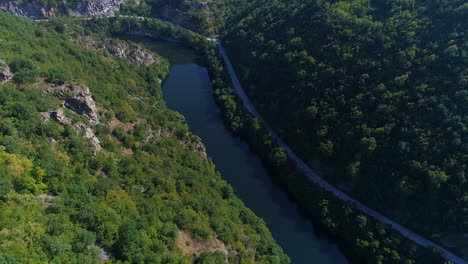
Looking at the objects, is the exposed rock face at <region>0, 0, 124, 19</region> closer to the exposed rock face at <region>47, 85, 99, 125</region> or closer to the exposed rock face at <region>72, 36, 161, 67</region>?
the exposed rock face at <region>72, 36, 161, 67</region>

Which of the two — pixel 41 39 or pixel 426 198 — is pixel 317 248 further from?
pixel 41 39

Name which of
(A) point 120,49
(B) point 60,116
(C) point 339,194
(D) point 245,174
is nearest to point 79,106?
(B) point 60,116

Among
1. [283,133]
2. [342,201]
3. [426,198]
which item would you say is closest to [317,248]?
[342,201]

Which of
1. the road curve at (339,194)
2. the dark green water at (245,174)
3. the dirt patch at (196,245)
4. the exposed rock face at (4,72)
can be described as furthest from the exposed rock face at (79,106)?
the road curve at (339,194)

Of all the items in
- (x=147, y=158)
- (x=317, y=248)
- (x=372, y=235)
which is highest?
(x=372, y=235)

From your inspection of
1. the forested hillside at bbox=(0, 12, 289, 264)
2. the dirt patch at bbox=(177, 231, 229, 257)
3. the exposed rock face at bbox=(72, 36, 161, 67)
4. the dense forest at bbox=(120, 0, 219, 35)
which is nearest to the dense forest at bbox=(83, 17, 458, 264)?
the forested hillside at bbox=(0, 12, 289, 264)

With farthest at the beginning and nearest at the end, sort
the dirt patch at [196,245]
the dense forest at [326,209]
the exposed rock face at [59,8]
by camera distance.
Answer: the exposed rock face at [59,8]
the dense forest at [326,209]
the dirt patch at [196,245]

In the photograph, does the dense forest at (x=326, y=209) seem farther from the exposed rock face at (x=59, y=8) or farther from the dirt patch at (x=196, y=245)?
the exposed rock face at (x=59, y=8)
